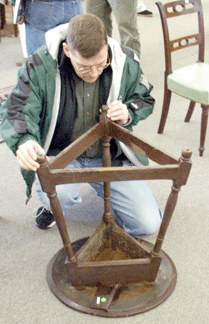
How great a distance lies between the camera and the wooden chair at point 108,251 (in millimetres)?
864

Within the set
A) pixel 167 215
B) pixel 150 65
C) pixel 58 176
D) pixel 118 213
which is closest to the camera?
pixel 58 176

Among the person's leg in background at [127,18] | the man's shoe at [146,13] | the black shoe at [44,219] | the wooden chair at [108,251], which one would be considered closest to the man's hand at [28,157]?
the wooden chair at [108,251]

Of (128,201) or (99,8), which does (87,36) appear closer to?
(128,201)

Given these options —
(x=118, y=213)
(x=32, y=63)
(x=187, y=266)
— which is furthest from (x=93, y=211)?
(x=32, y=63)

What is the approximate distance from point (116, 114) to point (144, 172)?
0.28 metres

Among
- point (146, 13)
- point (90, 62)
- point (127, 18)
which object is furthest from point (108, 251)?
point (146, 13)

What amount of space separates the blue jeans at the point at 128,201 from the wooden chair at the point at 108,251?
93 mm

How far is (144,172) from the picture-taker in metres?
0.86

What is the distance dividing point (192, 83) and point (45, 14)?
0.79m

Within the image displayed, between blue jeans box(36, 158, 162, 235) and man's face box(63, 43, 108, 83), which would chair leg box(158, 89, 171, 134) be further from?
man's face box(63, 43, 108, 83)

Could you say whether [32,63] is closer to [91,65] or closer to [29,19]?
[91,65]

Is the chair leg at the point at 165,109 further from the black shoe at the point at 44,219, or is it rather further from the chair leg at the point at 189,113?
the black shoe at the point at 44,219

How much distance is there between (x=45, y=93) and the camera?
3.67ft

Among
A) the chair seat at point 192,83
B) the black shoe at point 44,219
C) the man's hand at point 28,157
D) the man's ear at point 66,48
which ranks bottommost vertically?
the black shoe at point 44,219
